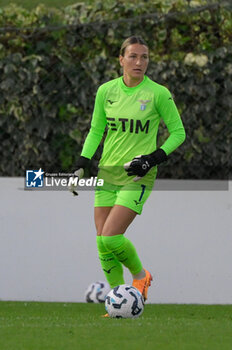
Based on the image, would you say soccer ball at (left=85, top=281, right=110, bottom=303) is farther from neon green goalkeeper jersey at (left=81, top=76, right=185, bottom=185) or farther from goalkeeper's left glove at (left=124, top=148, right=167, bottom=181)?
goalkeeper's left glove at (left=124, top=148, right=167, bottom=181)

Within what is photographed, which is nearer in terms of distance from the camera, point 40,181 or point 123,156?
point 123,156

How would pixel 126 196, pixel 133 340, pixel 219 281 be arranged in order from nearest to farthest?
pixel 133 340
pixel 126 196
pixel 219 281

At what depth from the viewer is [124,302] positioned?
333 inches

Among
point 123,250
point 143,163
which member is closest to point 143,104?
point 143,163

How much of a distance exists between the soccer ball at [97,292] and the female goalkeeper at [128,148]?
1.13 m

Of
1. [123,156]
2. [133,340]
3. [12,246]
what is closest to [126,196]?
[123,156]

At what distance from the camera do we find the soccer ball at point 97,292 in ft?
34.4

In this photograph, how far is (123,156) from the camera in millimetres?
9164

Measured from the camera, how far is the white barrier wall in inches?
452

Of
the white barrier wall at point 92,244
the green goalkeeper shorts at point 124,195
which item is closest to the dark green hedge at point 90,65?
the white barrier wall at point 92,244

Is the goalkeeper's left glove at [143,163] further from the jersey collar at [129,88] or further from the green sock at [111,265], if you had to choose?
the green sock at [111,265]

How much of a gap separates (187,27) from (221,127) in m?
1.20

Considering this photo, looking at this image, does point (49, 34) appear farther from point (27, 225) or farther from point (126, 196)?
Answer: point (126, 196)

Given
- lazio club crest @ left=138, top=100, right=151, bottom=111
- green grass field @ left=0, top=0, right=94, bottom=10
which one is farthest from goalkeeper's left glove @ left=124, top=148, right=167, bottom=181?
green grass field @ left=0, top=0, right=94, bottom=10
